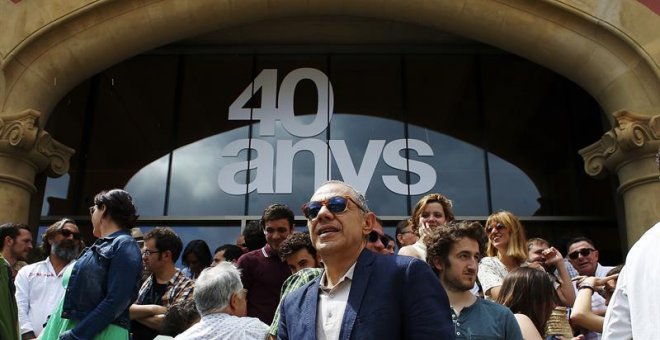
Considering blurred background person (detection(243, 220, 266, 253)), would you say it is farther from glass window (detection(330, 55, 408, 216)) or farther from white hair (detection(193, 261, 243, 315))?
glass window (detection(330, 55, 408, 216))

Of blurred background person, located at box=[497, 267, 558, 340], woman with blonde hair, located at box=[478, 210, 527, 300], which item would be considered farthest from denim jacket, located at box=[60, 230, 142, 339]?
woman with blonde hair, located at box=[478, 210, 527, 300]

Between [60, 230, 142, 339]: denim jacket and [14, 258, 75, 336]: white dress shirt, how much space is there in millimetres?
1881

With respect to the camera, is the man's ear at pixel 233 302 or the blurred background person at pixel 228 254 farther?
the blurred background person at pixel 228 254

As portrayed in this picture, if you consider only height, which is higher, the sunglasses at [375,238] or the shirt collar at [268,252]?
the sunglasses at [375,238]

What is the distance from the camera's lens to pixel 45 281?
618 centimetres

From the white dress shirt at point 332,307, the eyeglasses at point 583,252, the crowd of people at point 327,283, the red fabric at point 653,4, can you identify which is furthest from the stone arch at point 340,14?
the white dress shirt at point 332,307

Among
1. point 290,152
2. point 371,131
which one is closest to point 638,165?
point 371,131

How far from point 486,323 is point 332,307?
0.94 meters

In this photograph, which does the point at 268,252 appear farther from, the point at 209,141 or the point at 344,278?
the point at 209,141

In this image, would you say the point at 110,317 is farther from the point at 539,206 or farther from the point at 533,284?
the point at 539,206

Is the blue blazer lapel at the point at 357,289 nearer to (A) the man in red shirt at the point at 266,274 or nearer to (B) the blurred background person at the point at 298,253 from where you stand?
(B) the blurred background person at the point at 298,253

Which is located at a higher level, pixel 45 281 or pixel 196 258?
pixel 196 258

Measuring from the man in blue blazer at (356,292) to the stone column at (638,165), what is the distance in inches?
292

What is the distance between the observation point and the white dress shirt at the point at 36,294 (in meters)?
6.04
